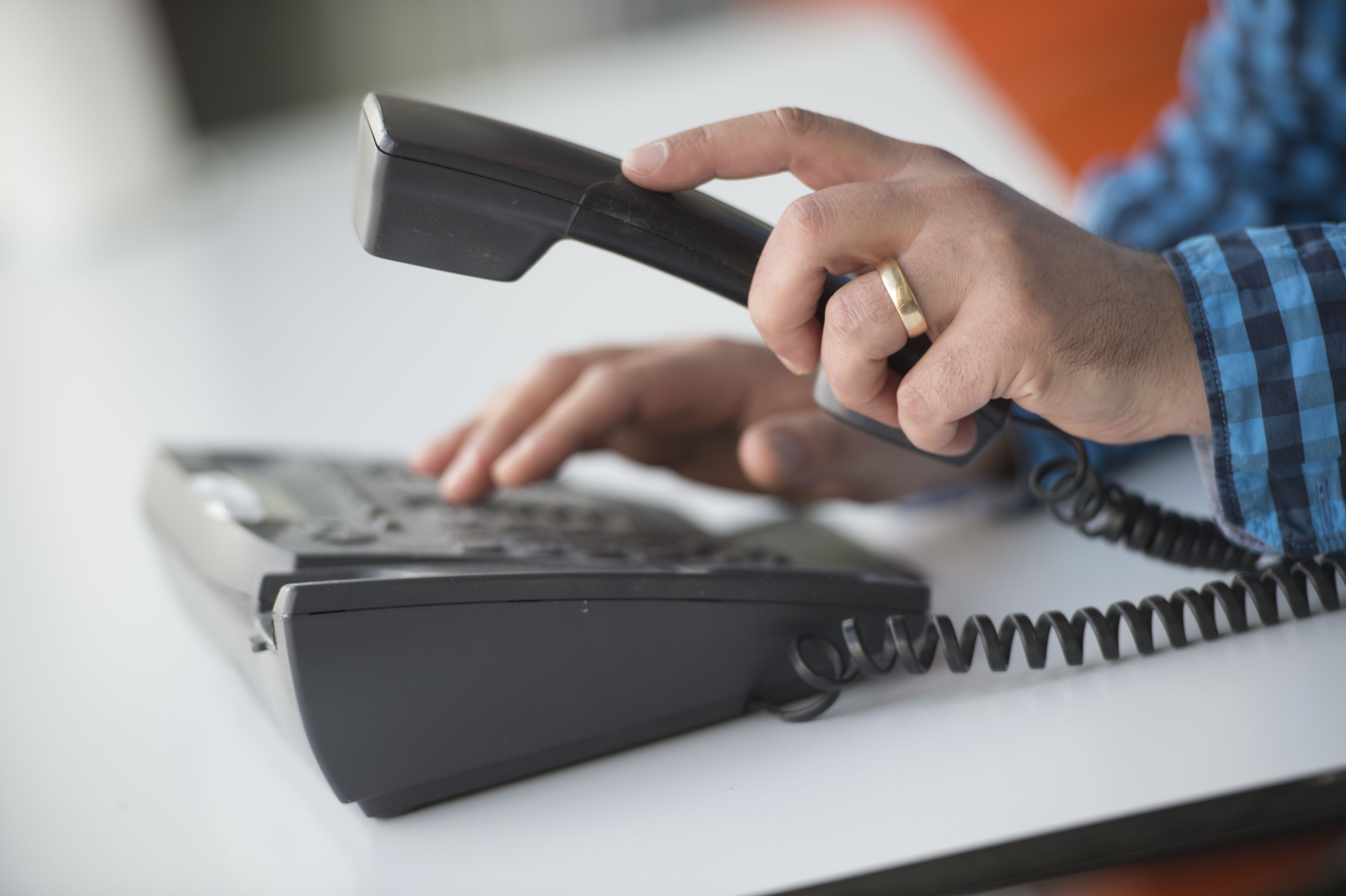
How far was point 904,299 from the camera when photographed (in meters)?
0.39

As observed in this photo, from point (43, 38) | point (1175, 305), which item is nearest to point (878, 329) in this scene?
point (1175, 305)

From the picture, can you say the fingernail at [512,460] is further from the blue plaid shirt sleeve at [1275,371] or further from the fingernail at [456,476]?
the blue plaid shirt sleeve at [1275,371]

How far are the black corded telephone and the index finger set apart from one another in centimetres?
2

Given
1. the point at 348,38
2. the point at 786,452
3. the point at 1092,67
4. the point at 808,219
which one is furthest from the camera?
the point at 348,38

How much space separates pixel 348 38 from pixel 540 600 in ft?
10.7

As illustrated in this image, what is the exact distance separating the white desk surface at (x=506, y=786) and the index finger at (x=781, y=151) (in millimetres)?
50

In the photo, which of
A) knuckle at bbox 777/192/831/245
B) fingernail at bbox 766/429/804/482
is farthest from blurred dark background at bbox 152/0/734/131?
knuckle at bbox 777/192/831/245

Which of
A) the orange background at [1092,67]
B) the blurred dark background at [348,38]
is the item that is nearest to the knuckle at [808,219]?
the orange background at [1092,67]

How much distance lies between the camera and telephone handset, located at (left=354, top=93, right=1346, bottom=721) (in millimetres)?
411

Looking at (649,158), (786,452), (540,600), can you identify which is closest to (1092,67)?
(786,452)

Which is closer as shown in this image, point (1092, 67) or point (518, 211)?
point (518, 211)

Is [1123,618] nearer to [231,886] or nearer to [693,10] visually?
[231,886]

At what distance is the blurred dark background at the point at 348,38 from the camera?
3.06 meters

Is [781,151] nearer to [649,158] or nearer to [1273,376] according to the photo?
[649,158]
